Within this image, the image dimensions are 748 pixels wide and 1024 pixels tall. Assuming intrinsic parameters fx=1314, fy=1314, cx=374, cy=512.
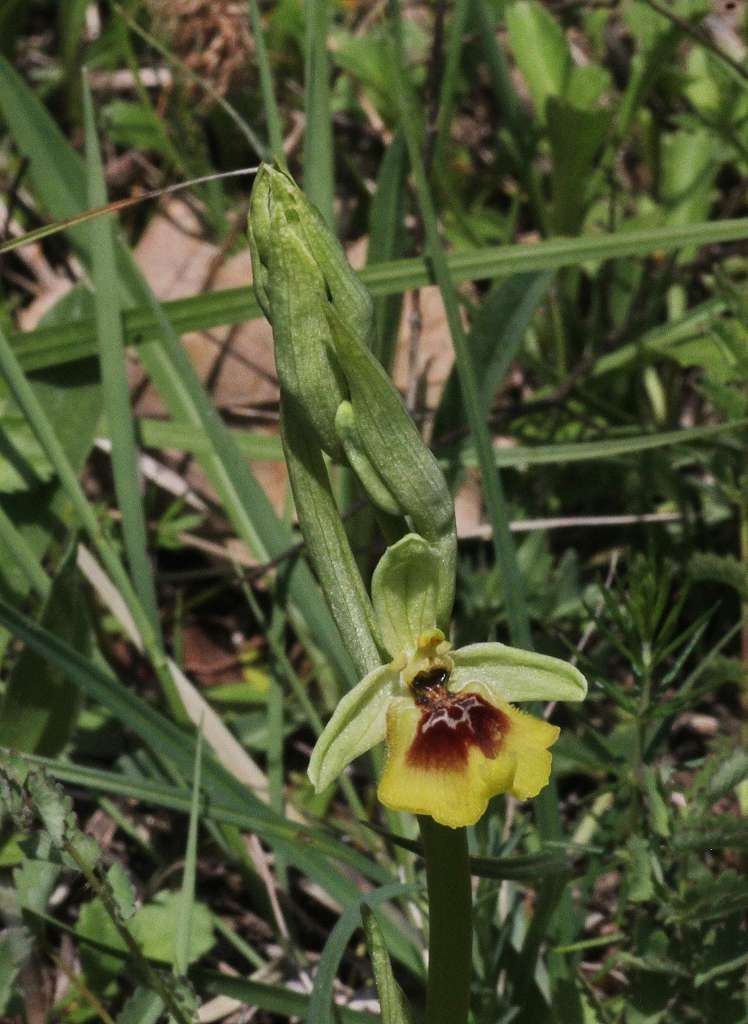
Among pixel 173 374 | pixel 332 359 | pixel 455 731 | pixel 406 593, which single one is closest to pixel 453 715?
pixel 455 731

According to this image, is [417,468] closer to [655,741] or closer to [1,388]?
[655,741]

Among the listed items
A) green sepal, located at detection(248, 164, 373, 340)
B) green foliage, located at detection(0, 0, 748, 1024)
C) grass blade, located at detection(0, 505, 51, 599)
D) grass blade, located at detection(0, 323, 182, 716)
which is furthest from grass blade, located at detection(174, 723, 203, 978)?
green sepal, located at detection(248, 164, 373, 340)

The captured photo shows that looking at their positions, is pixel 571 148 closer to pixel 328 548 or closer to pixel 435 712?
pixel 328 548

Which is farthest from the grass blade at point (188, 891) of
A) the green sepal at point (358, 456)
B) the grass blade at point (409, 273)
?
the grass blade at point (409, 273)

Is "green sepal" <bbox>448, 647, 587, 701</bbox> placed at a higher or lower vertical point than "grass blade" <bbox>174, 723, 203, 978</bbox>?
higher

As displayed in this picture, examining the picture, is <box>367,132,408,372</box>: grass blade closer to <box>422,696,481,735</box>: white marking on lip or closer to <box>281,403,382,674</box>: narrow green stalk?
<box>281,403,382,674</box>: narrow green stalk

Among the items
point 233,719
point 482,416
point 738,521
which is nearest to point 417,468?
point 482,416
